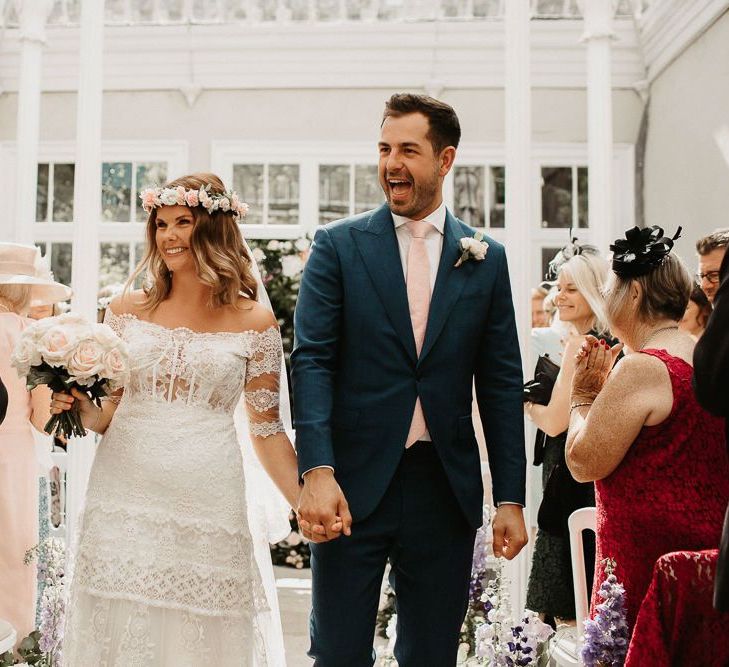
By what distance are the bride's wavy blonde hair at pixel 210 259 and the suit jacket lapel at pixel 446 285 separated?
2.36 ft

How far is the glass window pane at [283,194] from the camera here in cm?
901

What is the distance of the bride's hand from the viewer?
264 cm

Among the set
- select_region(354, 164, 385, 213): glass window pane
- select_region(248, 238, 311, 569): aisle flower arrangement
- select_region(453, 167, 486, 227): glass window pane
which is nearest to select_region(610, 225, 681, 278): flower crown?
select_region(248, 238, 311, 569): aisle flower arrangement

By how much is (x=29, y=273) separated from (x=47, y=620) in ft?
4.60

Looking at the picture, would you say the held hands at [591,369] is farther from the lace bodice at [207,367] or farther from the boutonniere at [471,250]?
the lace bodice at [207,367]

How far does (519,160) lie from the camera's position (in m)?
3.90

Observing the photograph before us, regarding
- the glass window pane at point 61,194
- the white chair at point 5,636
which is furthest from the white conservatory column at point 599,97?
the glass window pane at point 61,194

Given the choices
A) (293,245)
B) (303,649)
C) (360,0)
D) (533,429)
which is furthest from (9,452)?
(360,0)

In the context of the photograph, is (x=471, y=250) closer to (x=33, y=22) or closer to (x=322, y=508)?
(x=322, y=508)

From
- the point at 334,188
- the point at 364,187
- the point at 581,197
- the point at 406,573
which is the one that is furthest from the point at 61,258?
the point at 406,573

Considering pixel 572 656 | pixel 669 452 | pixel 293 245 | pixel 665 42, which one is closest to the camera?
pixel 669 452

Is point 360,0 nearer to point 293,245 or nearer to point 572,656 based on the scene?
point 293,245

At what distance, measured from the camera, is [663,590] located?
2201 mm

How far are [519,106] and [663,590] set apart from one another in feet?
7.65
